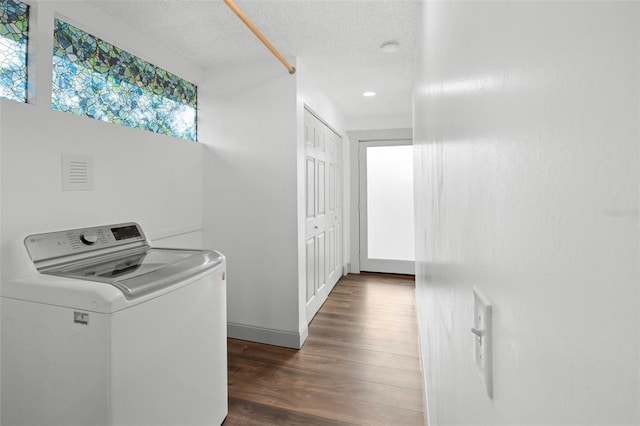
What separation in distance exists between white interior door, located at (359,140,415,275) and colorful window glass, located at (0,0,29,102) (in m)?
3.89

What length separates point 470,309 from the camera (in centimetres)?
61

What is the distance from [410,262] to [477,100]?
4.46 metres

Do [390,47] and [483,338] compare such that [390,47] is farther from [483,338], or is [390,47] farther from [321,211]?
[483,338]

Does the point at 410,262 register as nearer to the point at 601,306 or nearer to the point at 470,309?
the point at 470,309

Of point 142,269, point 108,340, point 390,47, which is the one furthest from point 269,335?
point 390,47

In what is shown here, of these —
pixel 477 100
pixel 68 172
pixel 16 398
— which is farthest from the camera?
pixel 68 172

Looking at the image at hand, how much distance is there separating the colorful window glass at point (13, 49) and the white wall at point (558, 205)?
203 centimetres

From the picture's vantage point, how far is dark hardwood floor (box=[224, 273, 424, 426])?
1.90m

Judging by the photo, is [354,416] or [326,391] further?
[326,391]

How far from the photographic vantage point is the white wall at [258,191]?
270 centimetres

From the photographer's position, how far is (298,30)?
89.3 inches

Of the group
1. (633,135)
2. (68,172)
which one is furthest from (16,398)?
(633,135)

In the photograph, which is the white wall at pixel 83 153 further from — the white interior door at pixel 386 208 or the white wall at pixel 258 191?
the white interior door at pixel 386 208

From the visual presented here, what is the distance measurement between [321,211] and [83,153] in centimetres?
219
